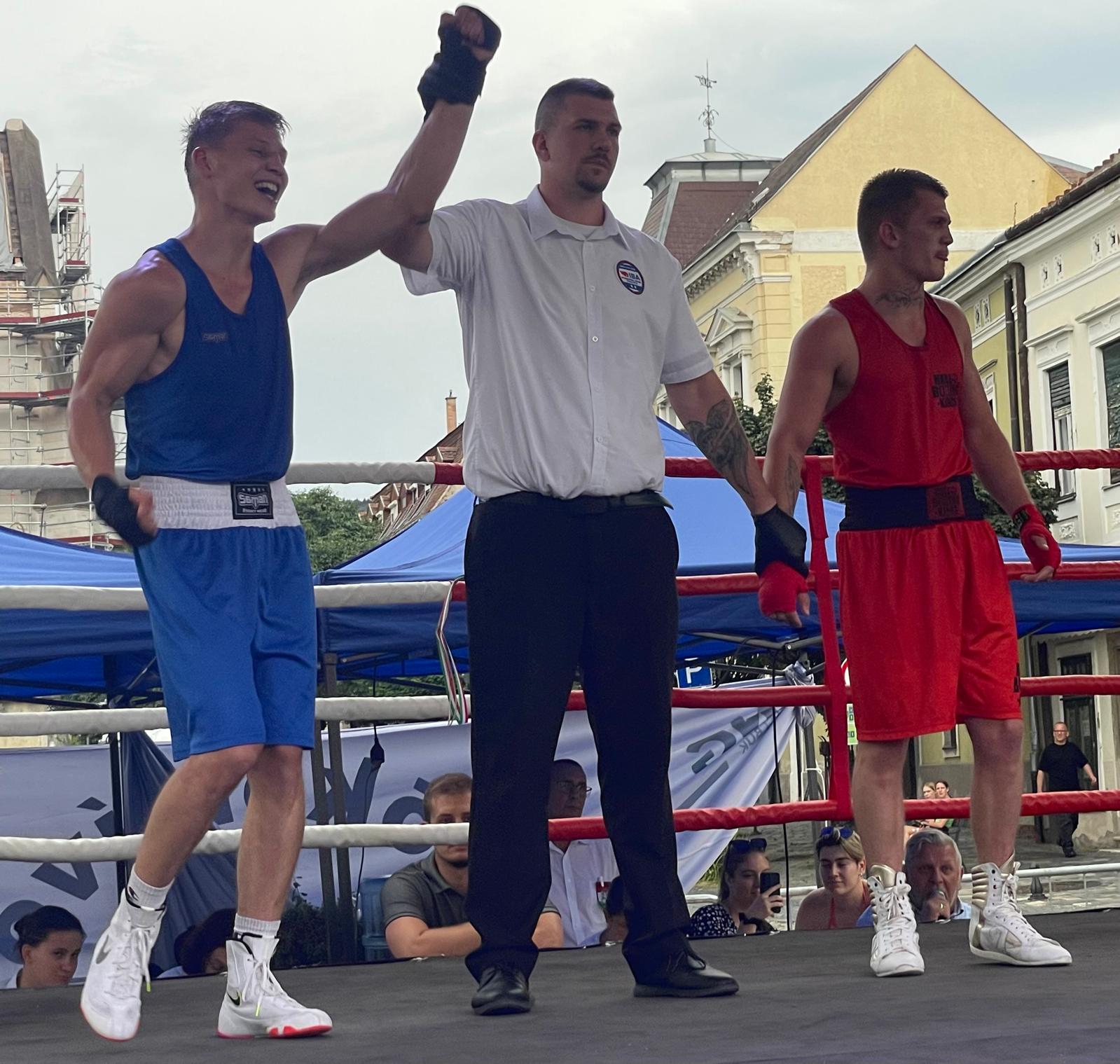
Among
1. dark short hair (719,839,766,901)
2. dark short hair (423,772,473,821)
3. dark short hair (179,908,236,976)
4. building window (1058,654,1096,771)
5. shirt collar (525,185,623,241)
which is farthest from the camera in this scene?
building window (1058,654,1096,771)

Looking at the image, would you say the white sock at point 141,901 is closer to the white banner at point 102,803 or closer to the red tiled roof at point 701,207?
the white banner at point 102,803

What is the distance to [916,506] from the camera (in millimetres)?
3547

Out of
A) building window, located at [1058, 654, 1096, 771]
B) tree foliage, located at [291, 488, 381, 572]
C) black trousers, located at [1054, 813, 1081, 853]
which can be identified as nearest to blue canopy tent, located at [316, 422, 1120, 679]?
black trousers, located at [1054, 813, 1081, 853]

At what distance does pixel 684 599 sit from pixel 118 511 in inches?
180

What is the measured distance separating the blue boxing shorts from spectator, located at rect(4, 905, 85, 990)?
2529mm

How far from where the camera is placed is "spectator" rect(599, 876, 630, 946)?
5.13 meters

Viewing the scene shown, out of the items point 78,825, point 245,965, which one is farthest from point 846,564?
point 78,825

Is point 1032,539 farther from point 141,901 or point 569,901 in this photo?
point 569,901

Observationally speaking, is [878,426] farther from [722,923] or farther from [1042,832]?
[1042,832]

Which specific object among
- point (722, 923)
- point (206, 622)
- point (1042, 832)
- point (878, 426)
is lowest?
point (1042, 832)

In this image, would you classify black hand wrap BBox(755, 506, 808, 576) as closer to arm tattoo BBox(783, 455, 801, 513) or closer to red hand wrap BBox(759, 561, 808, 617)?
red hand wrap BBox(759, 561, 808, 617)

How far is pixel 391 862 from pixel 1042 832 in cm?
1816

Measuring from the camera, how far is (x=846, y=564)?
11.9 ft

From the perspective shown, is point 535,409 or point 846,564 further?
point 846,564
